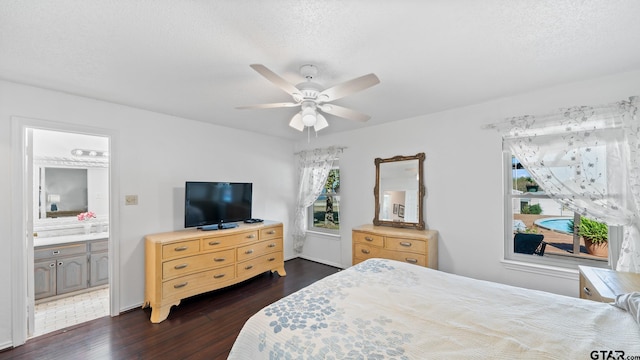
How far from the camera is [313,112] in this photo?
2004 millimetres

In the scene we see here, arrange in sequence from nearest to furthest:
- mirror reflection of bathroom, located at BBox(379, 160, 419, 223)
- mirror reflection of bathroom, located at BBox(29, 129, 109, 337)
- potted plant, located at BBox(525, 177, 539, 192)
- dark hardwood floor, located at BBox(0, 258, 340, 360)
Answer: dark hardwood floor, located at BBox(0, 258, 340, 360)
potted plant, located at BBox(525, 177, 539, 192)
mirror reflection of bathroom, located at BBox(29, 129, 109, 337)
mirror reflection of bathroom, located at BBox(379, 160, 419, 223)

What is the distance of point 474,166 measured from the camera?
9.54 ft

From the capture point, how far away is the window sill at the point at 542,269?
238cm

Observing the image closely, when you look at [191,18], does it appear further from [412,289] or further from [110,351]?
[110,351]

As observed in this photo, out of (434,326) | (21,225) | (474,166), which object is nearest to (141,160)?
(21,225)

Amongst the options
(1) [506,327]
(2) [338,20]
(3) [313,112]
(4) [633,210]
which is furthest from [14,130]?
(4) [633,210]

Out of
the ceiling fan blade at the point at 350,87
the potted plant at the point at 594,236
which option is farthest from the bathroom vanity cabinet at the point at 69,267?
the potted plant at the point at 594,236

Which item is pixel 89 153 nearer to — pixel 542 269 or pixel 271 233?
pixel 271 233

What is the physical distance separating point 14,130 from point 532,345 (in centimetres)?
401

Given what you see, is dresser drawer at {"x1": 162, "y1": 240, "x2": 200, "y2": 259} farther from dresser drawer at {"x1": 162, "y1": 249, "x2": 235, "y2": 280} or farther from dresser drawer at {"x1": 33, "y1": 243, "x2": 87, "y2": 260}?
dresser drawer at {"x1": 33, "y1": 243, "x2": 87, "y2": 260}

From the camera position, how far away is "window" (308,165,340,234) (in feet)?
14.5

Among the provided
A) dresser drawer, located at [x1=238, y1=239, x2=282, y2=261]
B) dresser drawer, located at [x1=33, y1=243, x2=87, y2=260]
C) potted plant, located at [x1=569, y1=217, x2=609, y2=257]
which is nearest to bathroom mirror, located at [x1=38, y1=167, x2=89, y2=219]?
dresser drawer, located at [x1=33, y1=243, x2=87, y2=260]

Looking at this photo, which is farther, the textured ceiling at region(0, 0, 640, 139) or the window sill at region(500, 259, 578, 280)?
the window sill at region(500, 259, 578, 280)

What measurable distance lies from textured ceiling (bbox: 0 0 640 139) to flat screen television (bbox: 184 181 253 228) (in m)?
1.23
